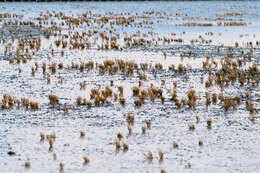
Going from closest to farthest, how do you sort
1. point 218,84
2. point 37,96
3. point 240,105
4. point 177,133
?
point 177,133
point 240,105
point 37,96
point 218,84

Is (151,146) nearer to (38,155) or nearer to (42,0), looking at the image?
(38,155)

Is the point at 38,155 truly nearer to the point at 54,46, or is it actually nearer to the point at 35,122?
the point at 35,122

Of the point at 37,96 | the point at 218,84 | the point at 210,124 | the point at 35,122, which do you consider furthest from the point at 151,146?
the point at 218,84

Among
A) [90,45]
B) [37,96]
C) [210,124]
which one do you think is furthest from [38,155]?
[90,45]

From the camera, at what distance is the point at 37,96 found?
1142cm

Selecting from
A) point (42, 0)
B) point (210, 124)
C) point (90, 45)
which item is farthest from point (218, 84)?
point (42, 0)

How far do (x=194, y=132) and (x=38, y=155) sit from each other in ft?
10.2

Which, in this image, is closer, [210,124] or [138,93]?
[210,124]

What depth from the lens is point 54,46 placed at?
21.8 meters

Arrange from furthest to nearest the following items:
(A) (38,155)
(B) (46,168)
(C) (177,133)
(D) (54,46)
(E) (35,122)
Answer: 1. (D) (54,46)
2. (E) (35,122)
3. (C) (177,133)
4. (A) (38,155)
5. (B) (46,168)

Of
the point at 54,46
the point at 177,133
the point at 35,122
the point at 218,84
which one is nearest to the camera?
the point at 177,133

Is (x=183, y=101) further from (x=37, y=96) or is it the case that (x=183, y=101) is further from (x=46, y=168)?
(x=46, y=168)

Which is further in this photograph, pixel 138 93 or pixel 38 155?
pixel 138 93

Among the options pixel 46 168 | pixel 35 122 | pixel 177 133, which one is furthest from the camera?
pixel 35 122
